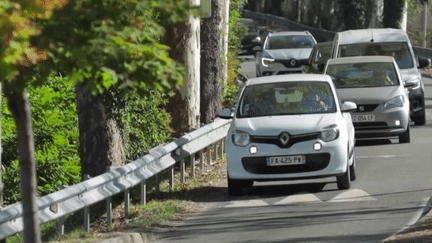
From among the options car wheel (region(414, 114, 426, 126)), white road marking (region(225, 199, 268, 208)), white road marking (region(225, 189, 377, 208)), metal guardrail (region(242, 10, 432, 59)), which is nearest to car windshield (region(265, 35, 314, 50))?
metal guardrail (region(242, 10, 432, 59))

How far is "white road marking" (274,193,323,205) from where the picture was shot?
52.2 feet

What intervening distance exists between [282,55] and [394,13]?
2346 centimetres

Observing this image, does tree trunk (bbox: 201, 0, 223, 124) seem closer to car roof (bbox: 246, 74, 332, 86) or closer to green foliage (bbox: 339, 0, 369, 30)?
car roof (bbox: 246, 74, 332, 86)

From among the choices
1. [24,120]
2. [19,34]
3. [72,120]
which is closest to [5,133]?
[72,120]

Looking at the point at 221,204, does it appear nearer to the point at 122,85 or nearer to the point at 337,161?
the point at 337,161

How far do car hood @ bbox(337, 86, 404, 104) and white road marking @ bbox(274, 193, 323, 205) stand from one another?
237 inches

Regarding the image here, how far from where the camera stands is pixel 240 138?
54.4 ft

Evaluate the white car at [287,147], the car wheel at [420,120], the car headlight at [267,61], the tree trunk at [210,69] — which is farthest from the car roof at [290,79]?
the car headlight at [267,61]

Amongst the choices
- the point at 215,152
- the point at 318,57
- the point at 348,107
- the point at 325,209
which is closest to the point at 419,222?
the point at 325,209

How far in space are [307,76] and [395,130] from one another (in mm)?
4396

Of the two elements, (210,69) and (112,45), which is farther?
(210,69)

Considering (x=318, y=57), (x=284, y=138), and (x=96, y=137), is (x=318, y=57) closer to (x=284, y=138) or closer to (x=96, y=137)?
(x=96, y=137)

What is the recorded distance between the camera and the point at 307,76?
59.5ft

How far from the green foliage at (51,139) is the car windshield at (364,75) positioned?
15.5ft
